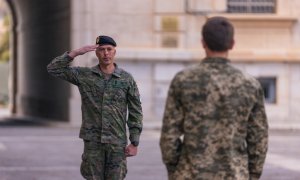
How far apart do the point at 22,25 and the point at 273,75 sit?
11768mm

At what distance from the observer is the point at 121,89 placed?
26.8 ft

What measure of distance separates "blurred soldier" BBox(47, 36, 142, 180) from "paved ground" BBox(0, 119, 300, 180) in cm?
460

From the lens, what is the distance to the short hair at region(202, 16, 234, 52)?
5641 millimetres

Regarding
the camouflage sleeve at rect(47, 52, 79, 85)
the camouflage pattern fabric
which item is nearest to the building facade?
the camouflage sleeve at rect(47, 52, 79, 85)

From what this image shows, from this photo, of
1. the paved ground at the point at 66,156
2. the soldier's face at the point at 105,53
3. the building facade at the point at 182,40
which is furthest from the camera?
the building facade at the point at 182,40

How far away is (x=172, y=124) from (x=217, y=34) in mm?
582

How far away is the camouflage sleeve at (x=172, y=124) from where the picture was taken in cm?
566

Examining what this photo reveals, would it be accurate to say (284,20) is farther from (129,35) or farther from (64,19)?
(64,19)

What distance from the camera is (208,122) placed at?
5.67 m

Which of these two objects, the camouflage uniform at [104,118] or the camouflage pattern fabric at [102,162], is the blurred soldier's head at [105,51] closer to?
the camouflage uniform at [104,118]

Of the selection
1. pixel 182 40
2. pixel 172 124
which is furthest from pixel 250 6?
pixel 172 124

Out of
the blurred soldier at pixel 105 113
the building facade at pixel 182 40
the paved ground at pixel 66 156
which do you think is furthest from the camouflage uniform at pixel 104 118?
the building facade at pixel 182 40

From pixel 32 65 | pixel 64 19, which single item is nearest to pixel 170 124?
pixel 64 19

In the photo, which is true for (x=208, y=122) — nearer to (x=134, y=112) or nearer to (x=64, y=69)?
(x=134, y=112)
